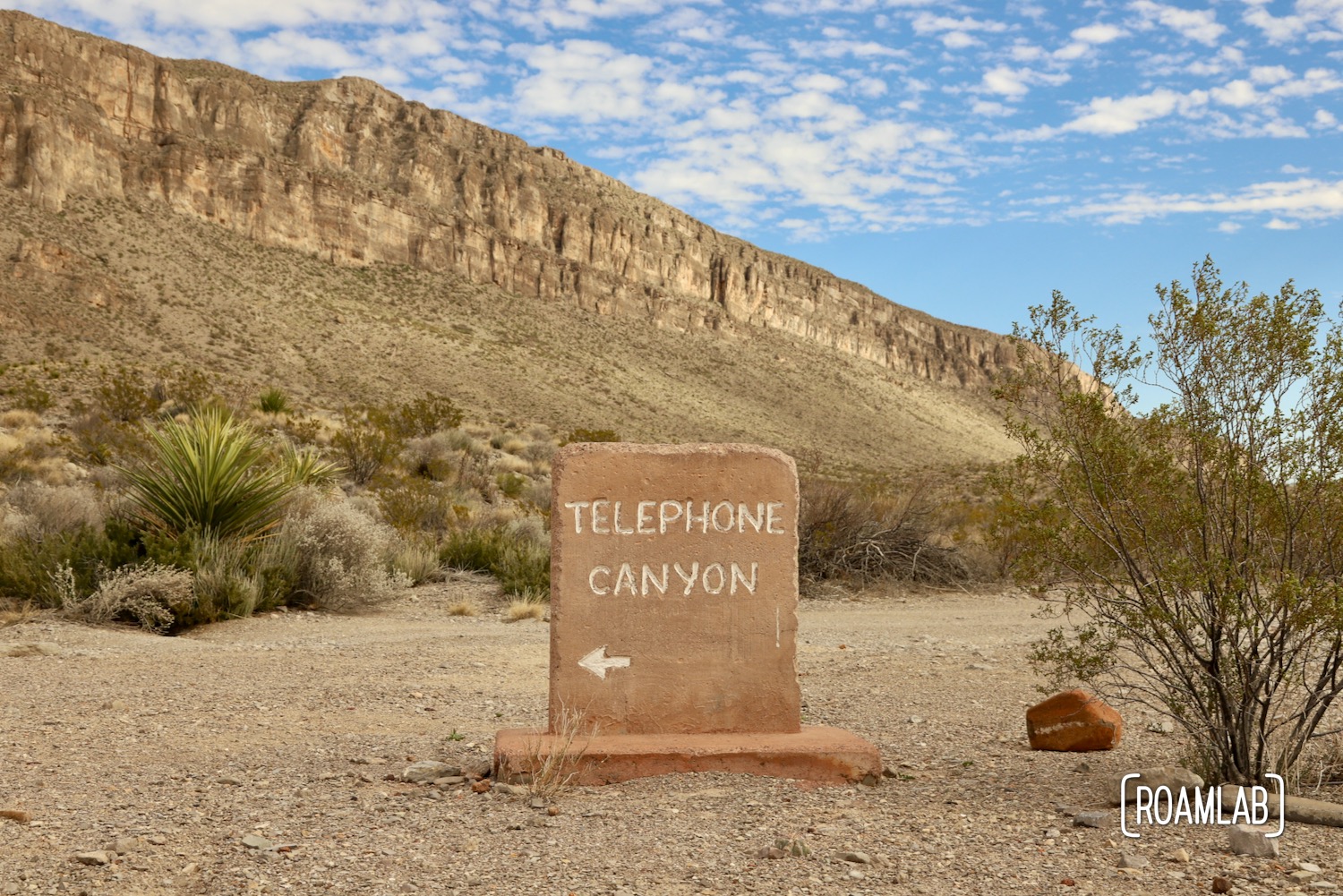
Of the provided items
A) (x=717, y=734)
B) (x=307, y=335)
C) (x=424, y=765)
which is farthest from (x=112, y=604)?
(x=307, y=335)

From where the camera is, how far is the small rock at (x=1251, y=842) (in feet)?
12.5

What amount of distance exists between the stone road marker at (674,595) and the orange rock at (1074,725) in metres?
1.25

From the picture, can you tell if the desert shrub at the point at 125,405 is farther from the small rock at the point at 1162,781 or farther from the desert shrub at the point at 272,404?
the small rock at the point at 1162,781

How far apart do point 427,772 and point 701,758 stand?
4.42 ft

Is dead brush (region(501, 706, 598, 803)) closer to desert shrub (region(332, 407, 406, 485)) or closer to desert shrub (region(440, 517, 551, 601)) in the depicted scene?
desert shrub (region(440, 517, 551, 601))

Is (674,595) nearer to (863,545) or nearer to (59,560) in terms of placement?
(59,560)

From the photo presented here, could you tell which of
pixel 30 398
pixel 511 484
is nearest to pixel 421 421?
pixel 511 484

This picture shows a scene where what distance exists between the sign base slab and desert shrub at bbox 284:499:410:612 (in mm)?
6963

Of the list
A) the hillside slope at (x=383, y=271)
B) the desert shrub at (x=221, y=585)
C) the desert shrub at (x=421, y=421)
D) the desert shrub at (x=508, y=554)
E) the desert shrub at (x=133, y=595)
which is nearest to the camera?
the desert shrub at (x=133, y=595)

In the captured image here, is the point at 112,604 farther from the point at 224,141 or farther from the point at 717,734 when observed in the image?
the point at 224,141

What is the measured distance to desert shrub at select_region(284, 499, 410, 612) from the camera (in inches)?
453

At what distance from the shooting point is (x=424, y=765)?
528 cm

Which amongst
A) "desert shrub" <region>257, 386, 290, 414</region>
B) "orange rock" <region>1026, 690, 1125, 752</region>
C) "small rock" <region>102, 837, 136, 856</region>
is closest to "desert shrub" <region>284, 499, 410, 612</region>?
"small rock" <region>102, 837, 136, 856</region>

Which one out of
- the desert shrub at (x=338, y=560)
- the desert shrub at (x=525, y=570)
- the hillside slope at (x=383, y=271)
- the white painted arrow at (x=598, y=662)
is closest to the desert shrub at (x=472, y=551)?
the desert shrub at (x=525, y=570)
